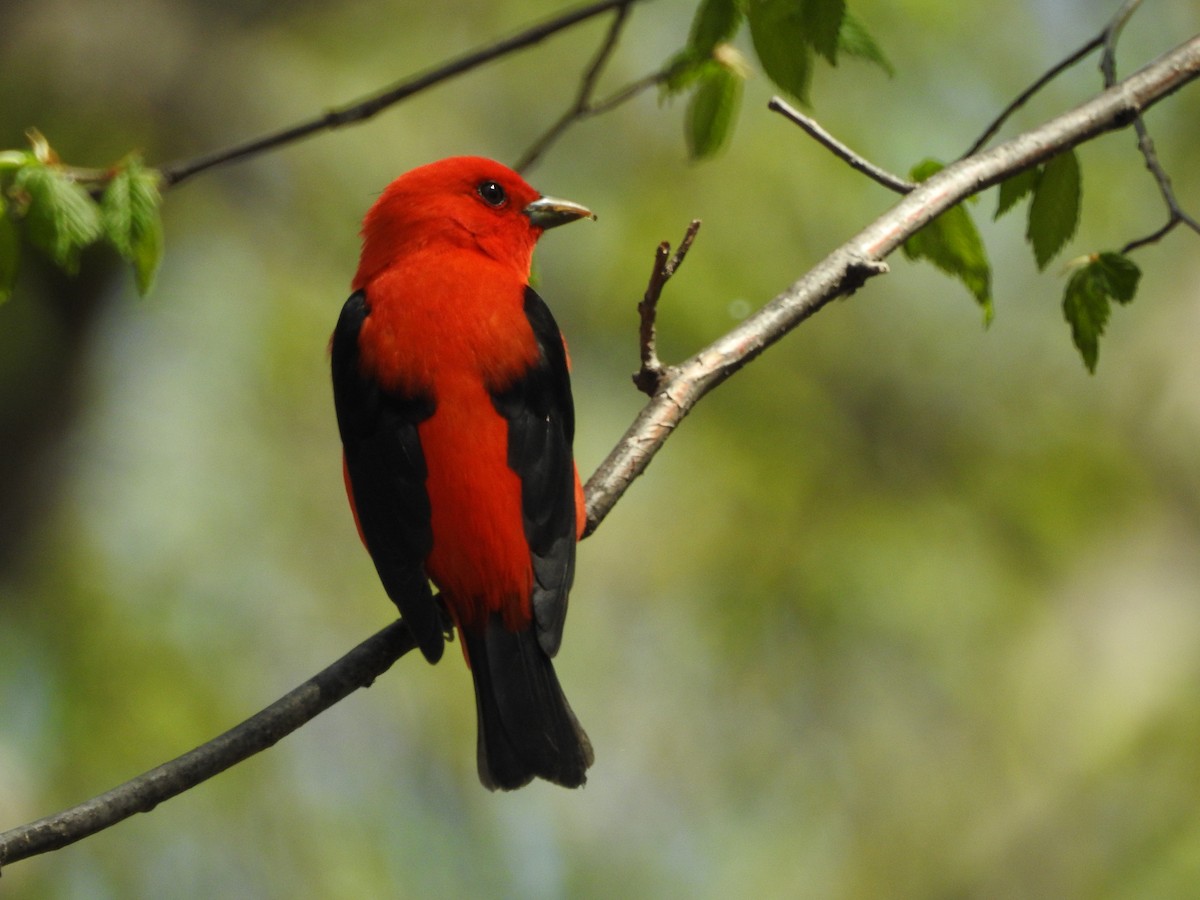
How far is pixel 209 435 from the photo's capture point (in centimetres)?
1129

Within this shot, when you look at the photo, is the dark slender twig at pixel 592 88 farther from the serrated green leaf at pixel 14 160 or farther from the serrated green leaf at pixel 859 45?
the serrated green leaf at pixel 14 160

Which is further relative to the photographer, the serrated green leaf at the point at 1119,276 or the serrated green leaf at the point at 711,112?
the serrated green leaf at the point at 711,112

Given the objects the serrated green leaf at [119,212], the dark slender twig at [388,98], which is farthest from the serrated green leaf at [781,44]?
the serrated green leaf at [119,212]

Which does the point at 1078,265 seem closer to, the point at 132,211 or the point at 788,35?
the point at 788,35

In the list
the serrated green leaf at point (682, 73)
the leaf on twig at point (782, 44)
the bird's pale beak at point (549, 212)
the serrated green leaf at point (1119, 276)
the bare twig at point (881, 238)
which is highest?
the bird's pale beak at point (549, 212)

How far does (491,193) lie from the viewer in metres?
5.07

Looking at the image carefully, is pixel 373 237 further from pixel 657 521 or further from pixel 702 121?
pixel 657 521

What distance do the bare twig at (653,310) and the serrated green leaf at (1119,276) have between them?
1.09 meters

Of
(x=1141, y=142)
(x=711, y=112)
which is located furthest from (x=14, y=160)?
(x=1141, y=142)

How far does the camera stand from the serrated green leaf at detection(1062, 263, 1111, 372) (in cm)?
338

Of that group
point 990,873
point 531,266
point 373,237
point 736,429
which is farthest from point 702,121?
point 990,873

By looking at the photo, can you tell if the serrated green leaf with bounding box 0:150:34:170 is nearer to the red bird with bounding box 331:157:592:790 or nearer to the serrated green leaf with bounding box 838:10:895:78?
the red bird with bounding box 331:157:592:790

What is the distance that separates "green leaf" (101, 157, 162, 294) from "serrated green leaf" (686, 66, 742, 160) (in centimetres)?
166

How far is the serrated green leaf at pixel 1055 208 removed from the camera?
11.4 feet
